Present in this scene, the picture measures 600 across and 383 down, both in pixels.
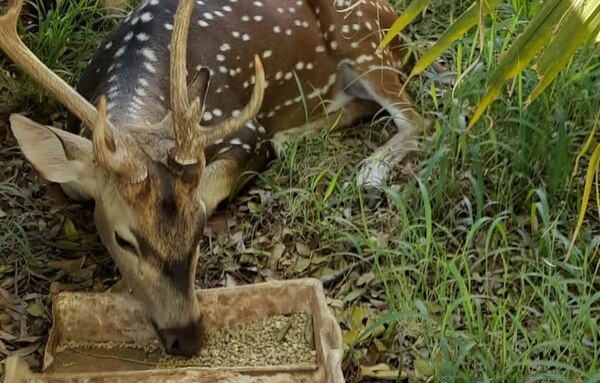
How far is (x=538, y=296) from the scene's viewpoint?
3633mm

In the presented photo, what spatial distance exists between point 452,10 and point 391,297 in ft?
6.53

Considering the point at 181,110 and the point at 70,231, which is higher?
the point at 181,110

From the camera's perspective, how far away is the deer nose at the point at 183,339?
337 centimetres

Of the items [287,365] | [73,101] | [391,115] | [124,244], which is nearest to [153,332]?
[124,244]

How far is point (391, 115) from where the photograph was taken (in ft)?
15.5

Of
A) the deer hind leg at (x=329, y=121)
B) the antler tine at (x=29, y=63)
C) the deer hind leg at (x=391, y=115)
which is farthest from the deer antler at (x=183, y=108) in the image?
the deer hind leg at (x=329, y=121)

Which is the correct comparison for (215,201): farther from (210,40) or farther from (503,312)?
(503,312)

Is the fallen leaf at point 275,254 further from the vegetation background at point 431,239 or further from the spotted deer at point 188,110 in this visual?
the spotted deer at point 188,110

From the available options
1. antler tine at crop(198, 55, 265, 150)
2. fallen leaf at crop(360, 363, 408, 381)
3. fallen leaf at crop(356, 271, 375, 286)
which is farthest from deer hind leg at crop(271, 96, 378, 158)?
fallen leaf at crop(360, 363, 408, 381)

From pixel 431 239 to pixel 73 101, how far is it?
131cm

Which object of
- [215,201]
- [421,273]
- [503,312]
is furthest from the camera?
[215,201]

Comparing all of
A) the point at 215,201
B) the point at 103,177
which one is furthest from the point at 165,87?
the point at 103,177

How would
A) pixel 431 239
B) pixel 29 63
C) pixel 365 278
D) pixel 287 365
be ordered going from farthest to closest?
1. pixel 365 278
2. pixel 431 239
3. pixel 29 63
4. pixel 287 365

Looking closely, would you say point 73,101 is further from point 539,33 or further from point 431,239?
point 539,33
